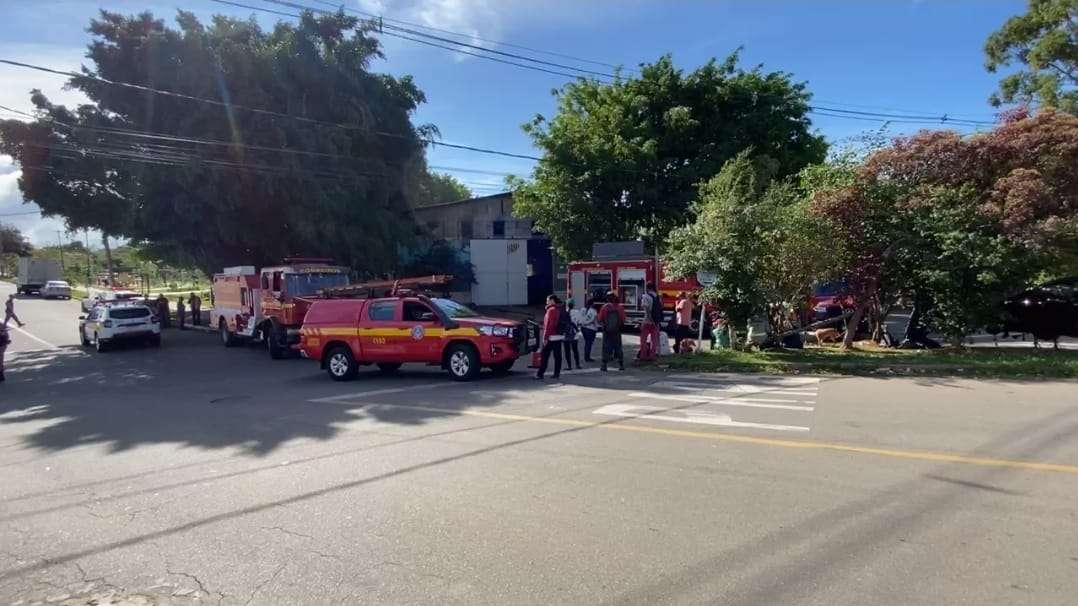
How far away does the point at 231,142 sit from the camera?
81.3 ft

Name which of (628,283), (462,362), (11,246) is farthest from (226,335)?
(11,246)

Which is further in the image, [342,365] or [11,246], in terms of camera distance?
[11,246]

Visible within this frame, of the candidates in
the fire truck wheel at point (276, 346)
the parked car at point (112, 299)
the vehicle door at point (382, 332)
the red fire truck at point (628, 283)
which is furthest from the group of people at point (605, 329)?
the parked car at point (112, 299)

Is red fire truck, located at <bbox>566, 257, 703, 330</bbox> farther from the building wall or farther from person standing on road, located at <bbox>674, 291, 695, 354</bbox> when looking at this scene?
the building wall

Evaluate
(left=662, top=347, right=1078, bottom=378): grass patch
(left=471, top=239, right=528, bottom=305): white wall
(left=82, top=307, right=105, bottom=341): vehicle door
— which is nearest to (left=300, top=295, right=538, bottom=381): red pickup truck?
(left=662, top=347, right=1078, bottom=378): grass patch

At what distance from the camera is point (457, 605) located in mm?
3939

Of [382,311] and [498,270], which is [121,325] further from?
[498,270]

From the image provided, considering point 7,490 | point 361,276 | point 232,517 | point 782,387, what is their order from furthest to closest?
point 361,276 → point 782,387 → point 7,490 → point 232,517

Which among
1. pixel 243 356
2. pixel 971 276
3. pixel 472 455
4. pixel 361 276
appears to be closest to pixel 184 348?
pixel 243 356

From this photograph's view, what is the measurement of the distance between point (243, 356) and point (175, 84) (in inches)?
421

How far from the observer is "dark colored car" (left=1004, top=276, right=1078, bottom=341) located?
15.1 metres

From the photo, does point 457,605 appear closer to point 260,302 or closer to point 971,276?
point 971,276

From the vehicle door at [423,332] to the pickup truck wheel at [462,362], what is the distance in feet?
0.89

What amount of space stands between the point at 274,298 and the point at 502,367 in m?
9.50
